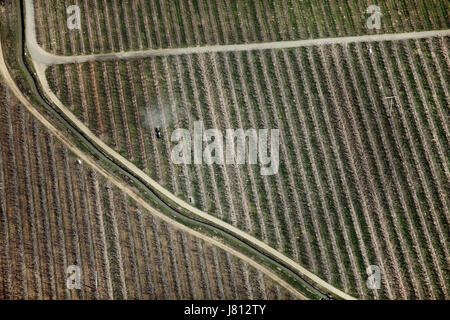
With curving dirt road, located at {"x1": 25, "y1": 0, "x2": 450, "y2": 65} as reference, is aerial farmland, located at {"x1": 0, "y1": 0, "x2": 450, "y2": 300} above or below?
below

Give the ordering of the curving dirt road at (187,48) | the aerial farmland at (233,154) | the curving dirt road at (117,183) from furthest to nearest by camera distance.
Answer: the curving dirt road at (187,48) < the curving dirt road at (117,183) < the aerial farmland at (233,154)

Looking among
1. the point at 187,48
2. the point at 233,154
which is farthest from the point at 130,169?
the point at 187,48

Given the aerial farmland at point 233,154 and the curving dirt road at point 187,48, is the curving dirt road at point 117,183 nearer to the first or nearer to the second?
the aerial farmland at point 233,154

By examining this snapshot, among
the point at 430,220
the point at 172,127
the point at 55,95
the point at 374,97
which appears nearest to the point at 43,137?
the point at 55,95

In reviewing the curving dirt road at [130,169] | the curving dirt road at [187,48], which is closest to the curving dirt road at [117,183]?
the curving dirt road at [130,169]

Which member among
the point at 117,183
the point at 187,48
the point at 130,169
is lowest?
the point at 117,183

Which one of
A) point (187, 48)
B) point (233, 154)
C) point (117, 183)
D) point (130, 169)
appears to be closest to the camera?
point (117, 183)

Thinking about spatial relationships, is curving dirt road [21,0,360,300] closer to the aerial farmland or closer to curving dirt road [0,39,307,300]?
curving dirt road [0,39,307,300]

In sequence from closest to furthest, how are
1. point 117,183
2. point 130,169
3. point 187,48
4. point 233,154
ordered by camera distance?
point 117,183
point 130,169
point 233,154
point 187,48

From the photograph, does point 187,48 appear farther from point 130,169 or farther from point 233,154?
point 130,169

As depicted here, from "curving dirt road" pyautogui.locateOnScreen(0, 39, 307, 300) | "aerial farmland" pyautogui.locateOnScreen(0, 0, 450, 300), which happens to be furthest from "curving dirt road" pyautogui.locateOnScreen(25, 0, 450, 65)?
"curving dirt road" pyautogui.locateOnScreen(0, 39, 307, 300)
